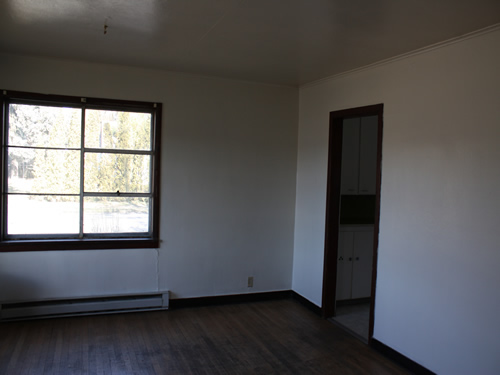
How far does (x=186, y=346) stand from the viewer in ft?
Answer: 11.7

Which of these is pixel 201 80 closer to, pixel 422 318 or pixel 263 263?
pixel 263 263

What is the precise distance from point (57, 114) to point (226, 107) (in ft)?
5.88

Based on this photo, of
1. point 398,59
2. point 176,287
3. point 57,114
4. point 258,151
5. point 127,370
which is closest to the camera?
point 127,370

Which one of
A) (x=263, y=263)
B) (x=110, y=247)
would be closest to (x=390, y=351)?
(x=263, y=263)

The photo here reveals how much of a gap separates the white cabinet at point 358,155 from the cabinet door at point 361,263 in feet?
1.77

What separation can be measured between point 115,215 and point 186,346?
1.62m

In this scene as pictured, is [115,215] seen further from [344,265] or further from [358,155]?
[358,155]

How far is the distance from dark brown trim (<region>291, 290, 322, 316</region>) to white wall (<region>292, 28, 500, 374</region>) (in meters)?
0.95

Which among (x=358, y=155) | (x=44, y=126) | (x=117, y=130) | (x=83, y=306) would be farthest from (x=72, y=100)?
(x=358, y=155)

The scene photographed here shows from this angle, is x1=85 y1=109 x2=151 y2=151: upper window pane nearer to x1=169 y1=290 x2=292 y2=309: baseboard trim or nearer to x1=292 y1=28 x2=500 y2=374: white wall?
x1=169 y1=290 x2=292 y2=309: baseboard trim

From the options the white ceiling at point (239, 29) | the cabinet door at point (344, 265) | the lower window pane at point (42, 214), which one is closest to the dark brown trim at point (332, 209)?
the cabinet door at point (344, 265)

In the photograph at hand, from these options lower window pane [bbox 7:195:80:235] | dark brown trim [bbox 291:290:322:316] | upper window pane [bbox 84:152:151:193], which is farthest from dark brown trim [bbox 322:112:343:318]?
lower window pane [bbox 7:195:80:235]

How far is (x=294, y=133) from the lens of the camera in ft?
16.4

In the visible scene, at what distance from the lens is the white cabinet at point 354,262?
185 inches
